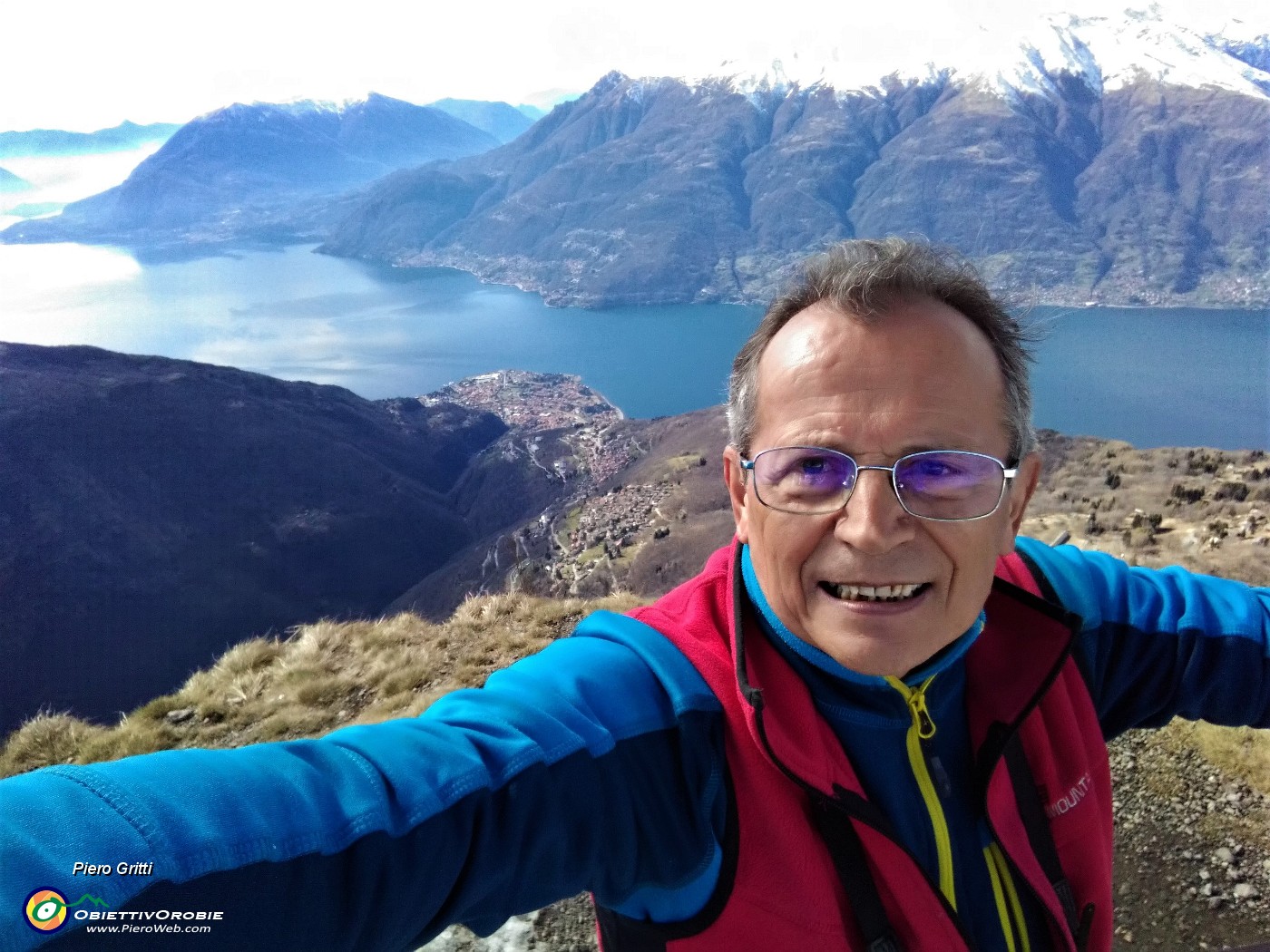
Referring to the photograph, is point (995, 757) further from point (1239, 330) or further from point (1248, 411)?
point (1239, 330)

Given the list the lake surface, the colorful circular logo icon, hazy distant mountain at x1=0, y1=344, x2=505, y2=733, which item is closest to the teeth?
the colorful circular logo icon

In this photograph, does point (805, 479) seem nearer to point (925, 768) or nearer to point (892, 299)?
point (892, 299)

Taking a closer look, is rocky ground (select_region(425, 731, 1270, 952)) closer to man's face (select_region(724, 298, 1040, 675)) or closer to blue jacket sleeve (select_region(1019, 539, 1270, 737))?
blue jacket sleeve (select_region(1019, 539, 1270, 737))

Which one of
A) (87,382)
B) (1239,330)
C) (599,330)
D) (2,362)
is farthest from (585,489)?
(1239,330)

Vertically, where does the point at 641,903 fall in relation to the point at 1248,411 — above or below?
above

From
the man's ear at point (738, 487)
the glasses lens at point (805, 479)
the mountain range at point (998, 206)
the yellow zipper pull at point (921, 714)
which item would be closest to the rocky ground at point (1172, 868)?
the yellow zipper pull at point (921, 714)

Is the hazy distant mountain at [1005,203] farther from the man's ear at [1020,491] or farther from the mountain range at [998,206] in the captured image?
the man's ear at [1020,491]
